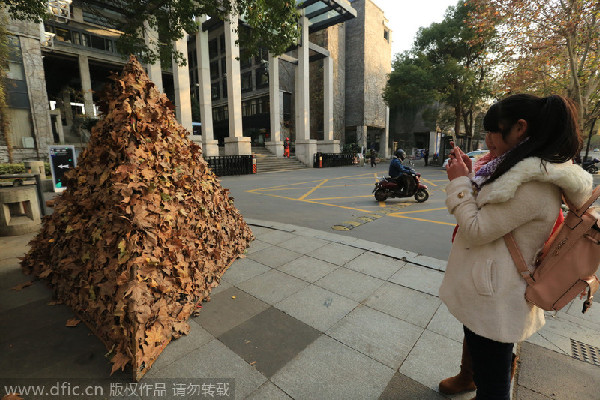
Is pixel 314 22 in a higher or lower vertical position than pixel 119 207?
higher

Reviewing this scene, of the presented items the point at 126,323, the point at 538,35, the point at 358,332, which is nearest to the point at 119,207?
the point at 126,323

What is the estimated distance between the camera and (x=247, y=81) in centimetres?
3600

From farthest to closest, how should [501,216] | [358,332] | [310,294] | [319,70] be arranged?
1. [319,70]
2. [310,294]
3. [358,332]
4. [501,216]

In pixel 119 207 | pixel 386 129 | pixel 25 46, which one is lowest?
pixel 119 207

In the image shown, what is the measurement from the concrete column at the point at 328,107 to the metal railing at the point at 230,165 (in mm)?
11550

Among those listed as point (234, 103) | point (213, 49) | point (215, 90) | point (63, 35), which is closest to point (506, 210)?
point (234, 103)

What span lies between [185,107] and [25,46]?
1070 cm

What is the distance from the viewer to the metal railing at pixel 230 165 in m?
18.1

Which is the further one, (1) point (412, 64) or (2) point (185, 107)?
(1) point (412, 64)

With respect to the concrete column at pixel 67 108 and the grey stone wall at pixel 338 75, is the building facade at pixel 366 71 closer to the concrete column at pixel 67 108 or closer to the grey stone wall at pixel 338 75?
the grey stone wall at pixel 338 75

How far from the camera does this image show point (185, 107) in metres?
18.7

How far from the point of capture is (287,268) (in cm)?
434

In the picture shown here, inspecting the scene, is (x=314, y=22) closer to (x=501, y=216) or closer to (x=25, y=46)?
(x=25, y=46)

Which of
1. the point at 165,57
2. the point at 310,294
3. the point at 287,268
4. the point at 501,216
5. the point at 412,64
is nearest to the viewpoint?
the point at 501,216
